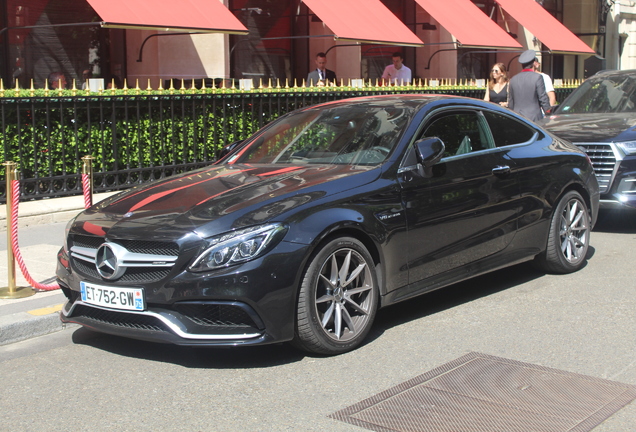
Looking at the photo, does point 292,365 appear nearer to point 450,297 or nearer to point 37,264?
point 450,297

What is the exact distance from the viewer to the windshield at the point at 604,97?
35.3 feet

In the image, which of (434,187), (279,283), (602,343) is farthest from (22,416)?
(602,343)

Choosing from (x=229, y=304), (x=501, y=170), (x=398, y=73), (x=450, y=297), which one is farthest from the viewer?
(x=398, y=73)

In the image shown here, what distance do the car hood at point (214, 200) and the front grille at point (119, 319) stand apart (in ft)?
1.49

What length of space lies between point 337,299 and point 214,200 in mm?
940

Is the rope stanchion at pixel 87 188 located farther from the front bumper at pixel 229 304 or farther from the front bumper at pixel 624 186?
the front bumper at pixel 624 186

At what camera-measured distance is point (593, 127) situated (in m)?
9.96

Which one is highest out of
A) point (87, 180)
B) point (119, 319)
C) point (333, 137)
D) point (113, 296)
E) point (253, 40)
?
point (253, 40)

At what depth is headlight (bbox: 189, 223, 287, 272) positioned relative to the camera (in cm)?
470

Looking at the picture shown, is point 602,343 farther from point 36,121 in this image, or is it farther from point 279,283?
point 36,121

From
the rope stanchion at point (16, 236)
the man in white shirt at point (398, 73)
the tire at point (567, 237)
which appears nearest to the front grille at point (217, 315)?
the rope stanchion at point (16, 236)

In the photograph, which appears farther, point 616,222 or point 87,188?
point 616,222

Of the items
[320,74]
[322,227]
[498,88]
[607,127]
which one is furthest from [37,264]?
[320,74]

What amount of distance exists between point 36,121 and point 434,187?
600 centimetres
